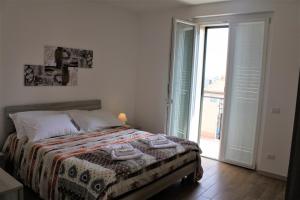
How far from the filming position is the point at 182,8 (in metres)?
4.54

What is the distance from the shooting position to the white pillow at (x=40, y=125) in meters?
3.19

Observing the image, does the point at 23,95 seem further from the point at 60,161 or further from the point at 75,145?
the point at 60,161

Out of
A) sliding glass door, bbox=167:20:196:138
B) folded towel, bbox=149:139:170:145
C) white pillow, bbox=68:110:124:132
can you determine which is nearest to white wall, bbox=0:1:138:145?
white pillow, bbox=68:110:124:132

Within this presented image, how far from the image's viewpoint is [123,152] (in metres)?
Answer: 2.77

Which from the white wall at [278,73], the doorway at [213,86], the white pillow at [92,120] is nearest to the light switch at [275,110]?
the white wall at [278,73]

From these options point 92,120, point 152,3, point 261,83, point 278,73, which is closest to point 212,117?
point 261,83

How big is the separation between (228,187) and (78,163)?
80.6 inches

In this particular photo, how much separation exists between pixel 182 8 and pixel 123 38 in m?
1.21

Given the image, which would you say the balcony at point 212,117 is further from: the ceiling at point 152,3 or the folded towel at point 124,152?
the folded towel at point 124,152

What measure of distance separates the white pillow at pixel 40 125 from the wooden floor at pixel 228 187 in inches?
59.5

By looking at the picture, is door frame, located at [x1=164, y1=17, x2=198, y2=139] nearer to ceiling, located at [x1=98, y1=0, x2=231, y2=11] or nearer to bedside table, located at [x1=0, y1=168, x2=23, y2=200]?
ceiling, located at [x1=98, y1=0, x2=231, y2=11]

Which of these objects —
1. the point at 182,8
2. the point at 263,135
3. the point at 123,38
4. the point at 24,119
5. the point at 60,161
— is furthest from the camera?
the point at 123,38

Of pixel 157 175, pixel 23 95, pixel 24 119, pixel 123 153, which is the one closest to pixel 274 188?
pixel 157 175

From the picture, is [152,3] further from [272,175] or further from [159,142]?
[272,175]
